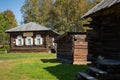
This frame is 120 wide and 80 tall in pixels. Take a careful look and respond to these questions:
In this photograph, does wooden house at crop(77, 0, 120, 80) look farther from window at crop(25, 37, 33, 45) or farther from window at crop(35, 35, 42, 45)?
window at crop(25, 37, 33, 45)

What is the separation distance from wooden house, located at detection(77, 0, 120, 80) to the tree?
202 feet

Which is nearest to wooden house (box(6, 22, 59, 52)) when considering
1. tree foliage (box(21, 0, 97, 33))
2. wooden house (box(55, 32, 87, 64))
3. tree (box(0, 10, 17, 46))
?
tree foliage (box(21, 0, 97, 33))

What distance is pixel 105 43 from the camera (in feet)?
48.3

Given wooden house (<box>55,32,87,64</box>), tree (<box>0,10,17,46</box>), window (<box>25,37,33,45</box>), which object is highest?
tree (<box>0,10,17,46</box>)

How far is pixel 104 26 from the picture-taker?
14609mm

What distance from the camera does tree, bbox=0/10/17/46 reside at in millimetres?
76125

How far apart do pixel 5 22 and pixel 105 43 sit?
213ft

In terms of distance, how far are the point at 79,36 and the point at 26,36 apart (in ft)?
90.9

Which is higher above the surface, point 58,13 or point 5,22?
point 58,13

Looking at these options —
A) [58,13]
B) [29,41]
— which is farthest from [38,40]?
[58,13]

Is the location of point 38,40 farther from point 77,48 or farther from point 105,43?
point 105,43

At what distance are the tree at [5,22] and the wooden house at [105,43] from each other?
61468 millimetres

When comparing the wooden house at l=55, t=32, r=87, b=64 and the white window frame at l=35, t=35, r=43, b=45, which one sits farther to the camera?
the white window frame at l=35, t=35, r=43, b=45

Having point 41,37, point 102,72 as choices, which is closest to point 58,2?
point 41,37
